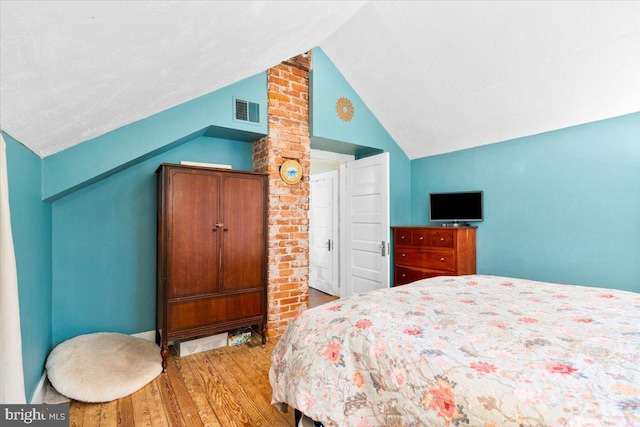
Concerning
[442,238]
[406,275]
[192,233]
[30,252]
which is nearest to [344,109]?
[442,238]

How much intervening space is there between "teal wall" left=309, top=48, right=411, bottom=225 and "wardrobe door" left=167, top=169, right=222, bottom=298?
1.46 metres

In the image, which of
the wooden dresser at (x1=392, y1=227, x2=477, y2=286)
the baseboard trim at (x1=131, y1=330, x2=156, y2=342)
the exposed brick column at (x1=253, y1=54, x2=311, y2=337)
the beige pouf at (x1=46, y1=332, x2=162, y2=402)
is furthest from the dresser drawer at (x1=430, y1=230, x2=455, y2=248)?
the baseboard trim at (x1=131, y1=330, x2=156, y2=342)

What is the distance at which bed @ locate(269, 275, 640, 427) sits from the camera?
832 millimetres

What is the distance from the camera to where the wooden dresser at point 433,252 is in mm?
3379

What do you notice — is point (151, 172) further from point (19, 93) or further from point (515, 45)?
point (515, 45)

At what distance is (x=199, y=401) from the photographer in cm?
201

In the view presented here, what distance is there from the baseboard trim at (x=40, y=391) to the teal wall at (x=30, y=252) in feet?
0.14

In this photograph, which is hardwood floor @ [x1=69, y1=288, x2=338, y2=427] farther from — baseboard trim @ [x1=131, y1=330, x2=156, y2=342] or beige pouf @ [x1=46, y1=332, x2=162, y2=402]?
baseboard trim @ [x1=131, y1=330, x2=156, y2=342]

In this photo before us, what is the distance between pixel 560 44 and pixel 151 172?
3.75 metres

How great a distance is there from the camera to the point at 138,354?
247 cm

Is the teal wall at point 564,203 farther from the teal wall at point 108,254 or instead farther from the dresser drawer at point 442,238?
the teal wall at point 108,254

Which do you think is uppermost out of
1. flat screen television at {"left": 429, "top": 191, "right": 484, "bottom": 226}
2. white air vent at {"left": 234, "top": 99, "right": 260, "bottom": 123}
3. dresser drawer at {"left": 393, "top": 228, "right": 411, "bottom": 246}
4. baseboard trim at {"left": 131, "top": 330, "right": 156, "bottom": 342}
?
white air vent at {"left": 234, "top": 99, "right": 260, "bottom": 123}

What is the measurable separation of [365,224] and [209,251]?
196cm

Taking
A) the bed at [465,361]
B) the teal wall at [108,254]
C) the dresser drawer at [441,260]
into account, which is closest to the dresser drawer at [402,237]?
the dresser drawer at [441,260]
